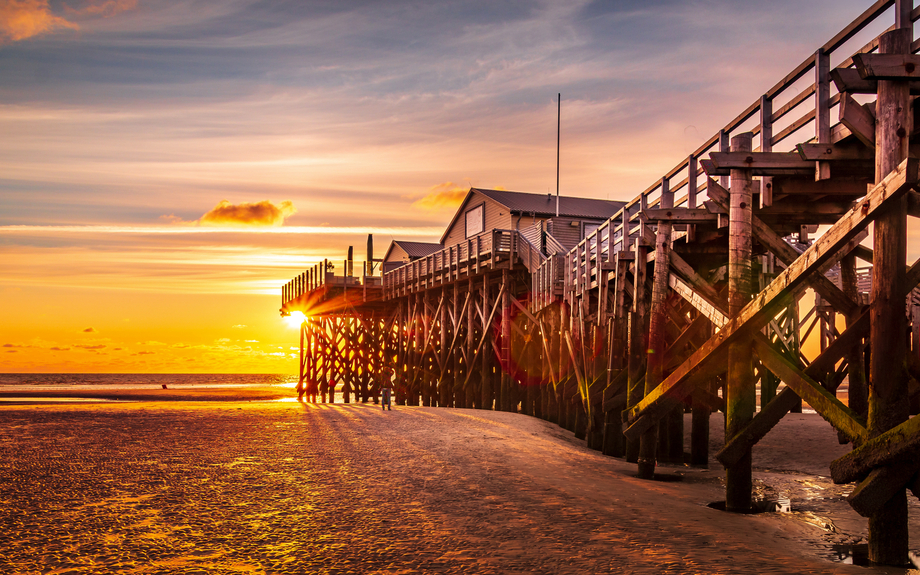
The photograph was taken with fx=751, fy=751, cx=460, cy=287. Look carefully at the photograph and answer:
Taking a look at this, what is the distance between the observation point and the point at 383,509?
24.3 feet

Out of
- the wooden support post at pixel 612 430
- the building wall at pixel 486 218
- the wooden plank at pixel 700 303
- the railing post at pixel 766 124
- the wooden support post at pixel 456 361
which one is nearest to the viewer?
the railing post at pixel 766 124

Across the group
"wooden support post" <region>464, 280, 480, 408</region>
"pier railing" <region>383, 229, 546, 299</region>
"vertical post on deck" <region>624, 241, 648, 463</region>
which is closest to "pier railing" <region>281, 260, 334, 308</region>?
"pier railing" <region>383, 229, 546, 299</region>

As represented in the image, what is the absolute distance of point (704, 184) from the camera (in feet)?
34.2

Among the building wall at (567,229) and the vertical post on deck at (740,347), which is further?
the building wall at (567,229)

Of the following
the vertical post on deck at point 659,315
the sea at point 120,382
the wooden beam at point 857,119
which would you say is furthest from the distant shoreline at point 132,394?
the wooden beam at point 857,119

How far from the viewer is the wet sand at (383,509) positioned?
576 centimetres

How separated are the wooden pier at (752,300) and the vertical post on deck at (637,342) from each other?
0.13 ft

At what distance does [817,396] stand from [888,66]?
279 centimetres

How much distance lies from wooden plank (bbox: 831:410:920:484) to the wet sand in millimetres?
743

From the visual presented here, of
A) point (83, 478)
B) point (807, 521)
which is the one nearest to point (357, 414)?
point (83, 478)

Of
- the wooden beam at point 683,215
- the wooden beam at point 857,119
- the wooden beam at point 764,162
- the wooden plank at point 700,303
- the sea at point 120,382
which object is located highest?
the wooden beam at point 857,119

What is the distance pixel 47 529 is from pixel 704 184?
8.75 meters

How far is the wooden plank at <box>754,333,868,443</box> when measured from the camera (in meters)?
5.99

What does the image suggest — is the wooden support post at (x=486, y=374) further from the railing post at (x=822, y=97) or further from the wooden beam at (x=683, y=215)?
the railing post at (x=822, y=97)
